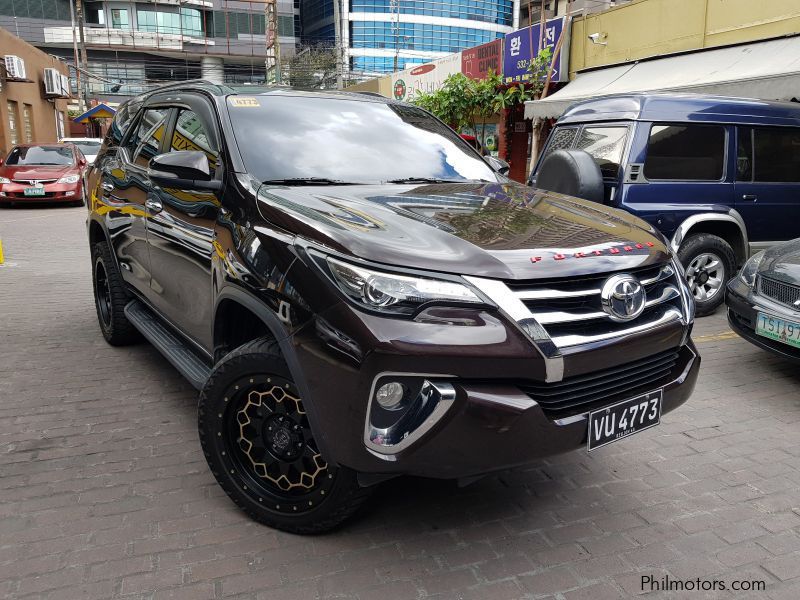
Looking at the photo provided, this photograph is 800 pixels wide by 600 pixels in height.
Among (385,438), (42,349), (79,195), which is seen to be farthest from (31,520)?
(79,195)

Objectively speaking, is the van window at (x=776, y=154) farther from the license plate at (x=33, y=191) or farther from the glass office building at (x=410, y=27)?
the glass office building at (x=410, y=27)

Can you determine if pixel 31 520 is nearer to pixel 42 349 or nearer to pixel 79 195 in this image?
pixel 42 349

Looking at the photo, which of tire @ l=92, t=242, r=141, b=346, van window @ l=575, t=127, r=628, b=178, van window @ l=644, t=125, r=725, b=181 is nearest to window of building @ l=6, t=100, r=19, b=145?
tire @ l=92, t=242, r=141, b=346

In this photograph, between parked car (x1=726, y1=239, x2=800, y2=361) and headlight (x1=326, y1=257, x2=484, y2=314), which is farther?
parked car (x1=726, y1=239, x2=800, y2=361)

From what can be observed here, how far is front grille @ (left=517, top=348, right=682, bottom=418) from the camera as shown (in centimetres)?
230

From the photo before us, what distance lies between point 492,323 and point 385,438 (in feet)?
1.70

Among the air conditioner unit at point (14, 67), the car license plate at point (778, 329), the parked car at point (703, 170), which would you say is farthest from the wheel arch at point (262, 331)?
the air conditioner unit at point (14, 67)

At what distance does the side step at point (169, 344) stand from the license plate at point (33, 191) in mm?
12900

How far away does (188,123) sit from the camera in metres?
3.60

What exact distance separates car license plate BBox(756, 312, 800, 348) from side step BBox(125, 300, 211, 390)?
3.49 m

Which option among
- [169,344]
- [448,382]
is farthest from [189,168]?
[448,382]

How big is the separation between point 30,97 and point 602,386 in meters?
30.2

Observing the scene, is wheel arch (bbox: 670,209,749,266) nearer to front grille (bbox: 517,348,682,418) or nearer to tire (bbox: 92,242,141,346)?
front grille (bbox: 517,348,682,418)

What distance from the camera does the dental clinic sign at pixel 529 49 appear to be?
15.7 m
